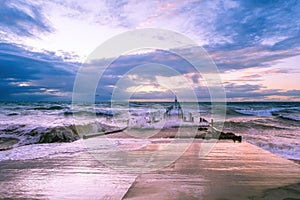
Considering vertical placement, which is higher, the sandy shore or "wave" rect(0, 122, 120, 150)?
the sandy shore

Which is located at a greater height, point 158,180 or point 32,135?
point 158,180

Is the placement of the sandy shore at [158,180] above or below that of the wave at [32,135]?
above

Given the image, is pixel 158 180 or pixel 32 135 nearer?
pixel 158 180

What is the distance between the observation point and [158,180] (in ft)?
14.6

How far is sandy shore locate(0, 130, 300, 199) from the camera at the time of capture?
375 cm

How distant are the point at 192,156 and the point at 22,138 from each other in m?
9.95

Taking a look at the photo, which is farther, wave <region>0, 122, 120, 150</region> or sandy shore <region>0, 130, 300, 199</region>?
wave <region>0, 122, 120, 150</region>

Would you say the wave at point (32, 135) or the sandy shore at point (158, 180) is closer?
the sandy shore at point (158, 180)

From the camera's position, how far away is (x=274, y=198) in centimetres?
351

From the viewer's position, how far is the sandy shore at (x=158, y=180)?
3.75 m

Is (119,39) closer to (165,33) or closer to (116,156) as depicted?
(165,33)

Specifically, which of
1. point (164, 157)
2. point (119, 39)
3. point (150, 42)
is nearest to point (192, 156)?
point (164, 157)

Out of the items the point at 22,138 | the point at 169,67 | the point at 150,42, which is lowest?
the point at 22,138

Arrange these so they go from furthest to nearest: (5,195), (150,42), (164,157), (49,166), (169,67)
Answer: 1. (169,67)
2. (150,42)
3. (164,157)
4. (49,166)
5. (5,195)
